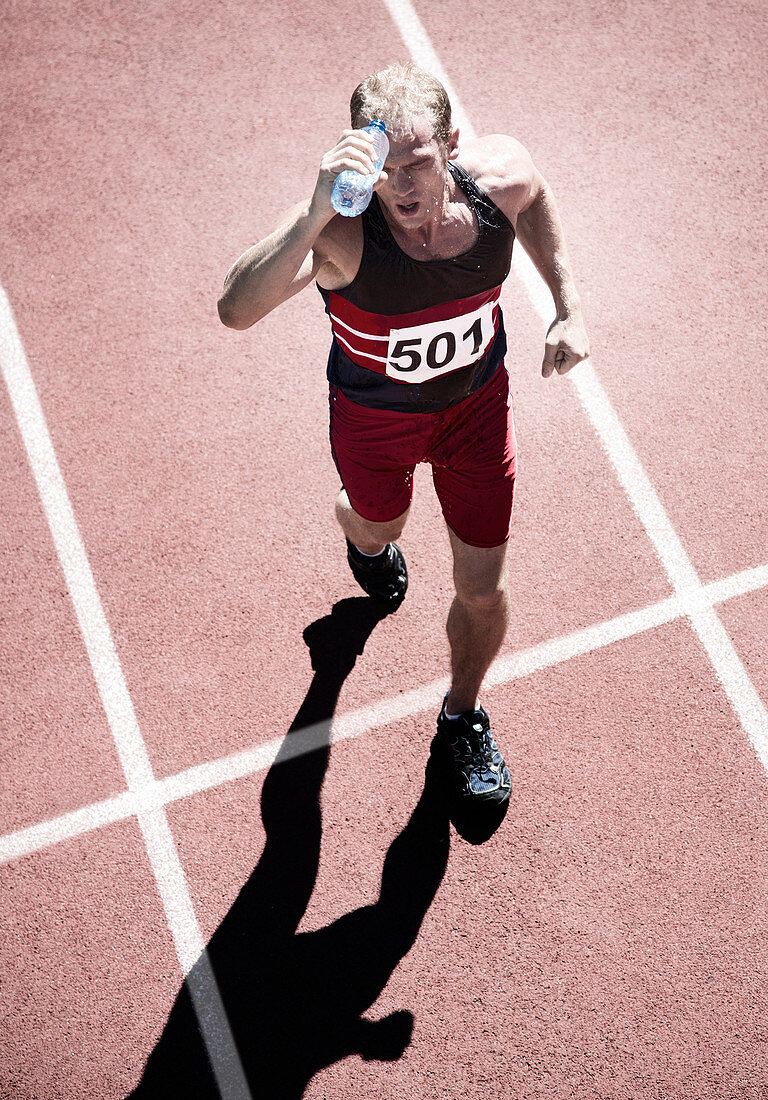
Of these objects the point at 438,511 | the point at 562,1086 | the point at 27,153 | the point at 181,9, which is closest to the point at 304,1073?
the point at 562,1086

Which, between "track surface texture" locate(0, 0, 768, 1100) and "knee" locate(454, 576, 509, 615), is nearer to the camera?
"knee" locate(454, 576, 509, 615)

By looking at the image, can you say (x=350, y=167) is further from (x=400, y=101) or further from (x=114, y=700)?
(x=114, y=700)

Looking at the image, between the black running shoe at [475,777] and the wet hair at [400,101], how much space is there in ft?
7.32

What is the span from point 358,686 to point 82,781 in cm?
127

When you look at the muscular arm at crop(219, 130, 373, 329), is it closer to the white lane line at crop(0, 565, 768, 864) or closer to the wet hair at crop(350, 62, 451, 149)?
the wet hair at crop(350, 62, 451, 149)

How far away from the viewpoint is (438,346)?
9.86ft

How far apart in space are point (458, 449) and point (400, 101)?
3.99 feet

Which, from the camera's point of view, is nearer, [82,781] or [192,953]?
[192,953]

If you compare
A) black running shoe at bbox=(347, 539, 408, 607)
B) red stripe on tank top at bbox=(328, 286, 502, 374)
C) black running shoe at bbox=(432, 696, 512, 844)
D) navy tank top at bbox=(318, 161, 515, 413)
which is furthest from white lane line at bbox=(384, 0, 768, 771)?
red stripe on tank top at bbox=(328, 286, 502, 374)

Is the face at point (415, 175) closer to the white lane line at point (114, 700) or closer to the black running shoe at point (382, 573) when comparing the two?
the black running shoe at point (382, 573)

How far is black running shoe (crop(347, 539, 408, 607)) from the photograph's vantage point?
3985 millimetres

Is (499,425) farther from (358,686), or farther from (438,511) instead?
(358,686)

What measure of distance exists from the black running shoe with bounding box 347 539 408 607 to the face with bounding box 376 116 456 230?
63.5 inches

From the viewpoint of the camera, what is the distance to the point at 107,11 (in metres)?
5.76
